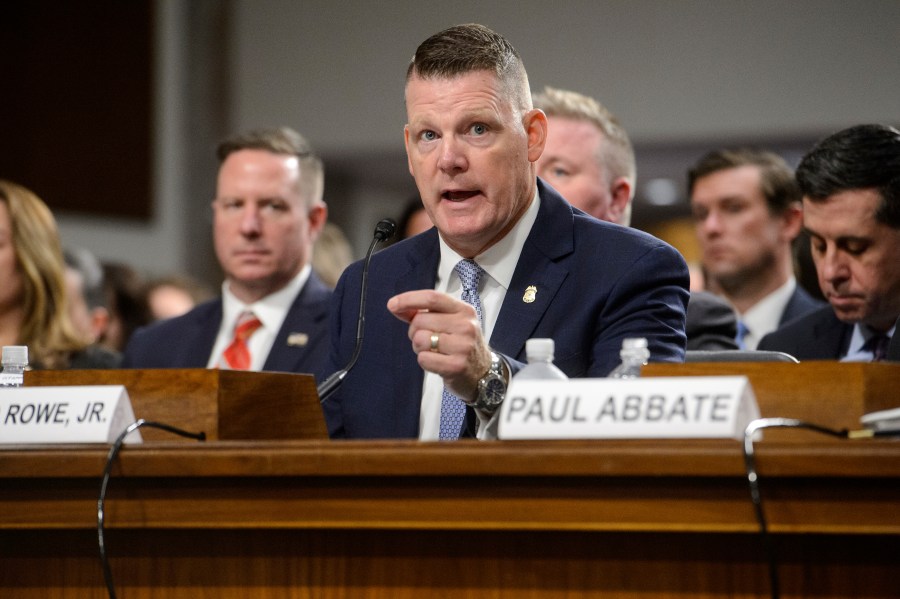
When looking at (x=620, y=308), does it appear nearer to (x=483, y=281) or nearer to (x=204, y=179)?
(x=483, y=281)

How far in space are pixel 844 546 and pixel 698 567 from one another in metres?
0.17

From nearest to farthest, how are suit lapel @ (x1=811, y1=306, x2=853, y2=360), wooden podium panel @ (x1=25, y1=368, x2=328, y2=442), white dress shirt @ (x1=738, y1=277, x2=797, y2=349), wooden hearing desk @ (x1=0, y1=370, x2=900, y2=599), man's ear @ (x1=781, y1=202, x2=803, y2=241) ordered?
wooden hearing desk @ (x1=0, y1=370, x2=900, y2=599), wooden podium panel @ (x1=25, y1=368, x2=328, y2=442), suit lapel @ (x1=811, y1=306, x2=853, y2=360), white dress shirt @ (x1=738, y1=277, x2=797, y2=349), man's ear @ (x1=781, y1=202, x2=803, y2=241)

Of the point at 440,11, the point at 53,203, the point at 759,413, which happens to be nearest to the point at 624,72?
the point at 440,11

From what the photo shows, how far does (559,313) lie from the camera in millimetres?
2279

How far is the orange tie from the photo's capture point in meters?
3.85

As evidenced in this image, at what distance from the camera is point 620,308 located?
2.27 meters

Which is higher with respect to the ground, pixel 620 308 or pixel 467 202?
pixel 467 202

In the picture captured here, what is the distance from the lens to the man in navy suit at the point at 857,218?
2.91 m

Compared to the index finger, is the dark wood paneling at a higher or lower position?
higher

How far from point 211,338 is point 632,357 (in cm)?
243

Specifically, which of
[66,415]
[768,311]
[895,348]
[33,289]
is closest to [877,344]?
[895,348]

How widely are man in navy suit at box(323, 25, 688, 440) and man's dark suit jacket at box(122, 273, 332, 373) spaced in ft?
4.17

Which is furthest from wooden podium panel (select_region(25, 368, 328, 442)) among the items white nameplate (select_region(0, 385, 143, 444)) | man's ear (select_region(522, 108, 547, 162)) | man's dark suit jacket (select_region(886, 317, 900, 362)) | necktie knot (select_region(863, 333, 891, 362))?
necktie knot (select_region(863, 333, 891, 362))

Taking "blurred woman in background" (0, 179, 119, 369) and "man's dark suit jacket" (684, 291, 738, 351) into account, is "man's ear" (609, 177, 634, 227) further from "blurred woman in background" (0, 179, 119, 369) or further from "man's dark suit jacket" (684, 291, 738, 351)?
"blurred woman in background" (0, 179, 119, 369)
